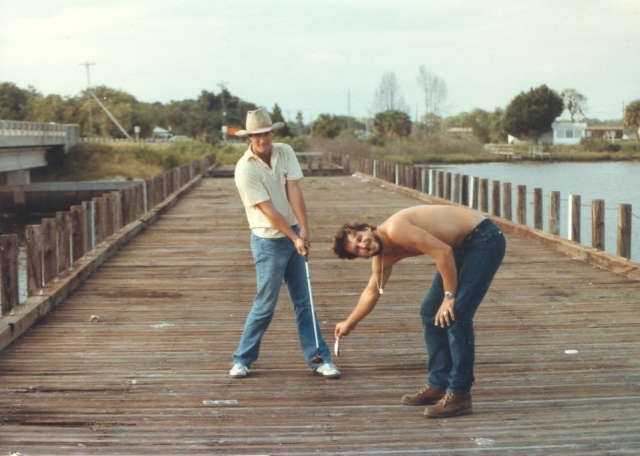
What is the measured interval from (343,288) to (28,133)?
38.6m

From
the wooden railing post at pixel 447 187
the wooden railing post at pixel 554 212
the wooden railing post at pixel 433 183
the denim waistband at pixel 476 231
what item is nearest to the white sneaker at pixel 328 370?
the denim waistband at pixel 476 231

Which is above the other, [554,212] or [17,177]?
[554,212]

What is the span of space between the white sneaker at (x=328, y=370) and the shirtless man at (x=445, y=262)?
0.84 m

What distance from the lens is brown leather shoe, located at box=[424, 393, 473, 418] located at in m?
5.84

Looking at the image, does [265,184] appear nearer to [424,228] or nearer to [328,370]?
[328,370]

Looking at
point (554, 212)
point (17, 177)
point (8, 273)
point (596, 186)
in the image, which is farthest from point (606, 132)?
point (8, 273)

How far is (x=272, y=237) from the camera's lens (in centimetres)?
683

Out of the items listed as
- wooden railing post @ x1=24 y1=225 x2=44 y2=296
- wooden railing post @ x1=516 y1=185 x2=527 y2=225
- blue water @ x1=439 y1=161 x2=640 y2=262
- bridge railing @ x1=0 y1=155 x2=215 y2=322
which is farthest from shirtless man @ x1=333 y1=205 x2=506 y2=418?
blue water @ x1=439 y1=161 x2=640 y2=262

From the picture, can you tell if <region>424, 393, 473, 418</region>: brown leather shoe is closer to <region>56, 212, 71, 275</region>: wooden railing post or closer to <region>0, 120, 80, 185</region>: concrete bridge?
<region>56, 212, 71, 275</region>: wooden railing post

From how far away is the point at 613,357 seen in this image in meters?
7.36

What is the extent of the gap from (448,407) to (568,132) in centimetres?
5710

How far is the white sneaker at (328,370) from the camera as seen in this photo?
6828 millimetres

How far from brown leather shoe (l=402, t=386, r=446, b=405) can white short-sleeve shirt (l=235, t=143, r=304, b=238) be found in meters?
1.49

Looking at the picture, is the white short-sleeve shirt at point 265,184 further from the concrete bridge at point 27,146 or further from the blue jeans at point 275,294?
the concrete bridge at point 27,146
